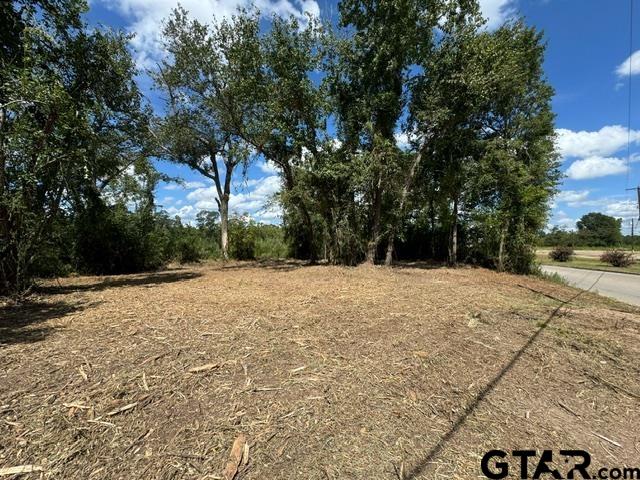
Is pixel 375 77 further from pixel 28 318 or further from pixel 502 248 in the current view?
pixel 28 318

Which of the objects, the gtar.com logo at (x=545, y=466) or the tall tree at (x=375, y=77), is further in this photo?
the tall tree at (x=375, y=77)

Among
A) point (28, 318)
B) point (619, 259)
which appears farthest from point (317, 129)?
point (619, 259)

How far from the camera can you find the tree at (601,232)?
4638cm

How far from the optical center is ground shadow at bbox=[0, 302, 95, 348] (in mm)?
3275

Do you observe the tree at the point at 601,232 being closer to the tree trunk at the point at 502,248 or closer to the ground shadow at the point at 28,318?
the tree trunk at the point at 502,248

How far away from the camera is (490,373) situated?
8.98ft

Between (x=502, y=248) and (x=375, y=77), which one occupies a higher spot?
(x=375, y=77)

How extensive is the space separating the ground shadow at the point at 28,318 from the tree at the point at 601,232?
6001cm

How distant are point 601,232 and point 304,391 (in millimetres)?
66682

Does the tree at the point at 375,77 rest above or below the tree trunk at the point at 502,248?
above

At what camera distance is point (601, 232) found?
50.3 metres

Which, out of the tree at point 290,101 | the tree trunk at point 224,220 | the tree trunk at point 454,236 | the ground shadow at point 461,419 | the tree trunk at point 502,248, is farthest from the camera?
the tree trunk at point 224,220

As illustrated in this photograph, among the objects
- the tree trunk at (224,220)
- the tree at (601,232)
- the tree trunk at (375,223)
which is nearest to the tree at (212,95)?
the tree trunk at (224,220)

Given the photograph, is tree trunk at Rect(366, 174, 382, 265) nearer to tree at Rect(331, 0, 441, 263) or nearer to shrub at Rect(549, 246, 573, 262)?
tree at Rect(331, 0, 441, 263)
